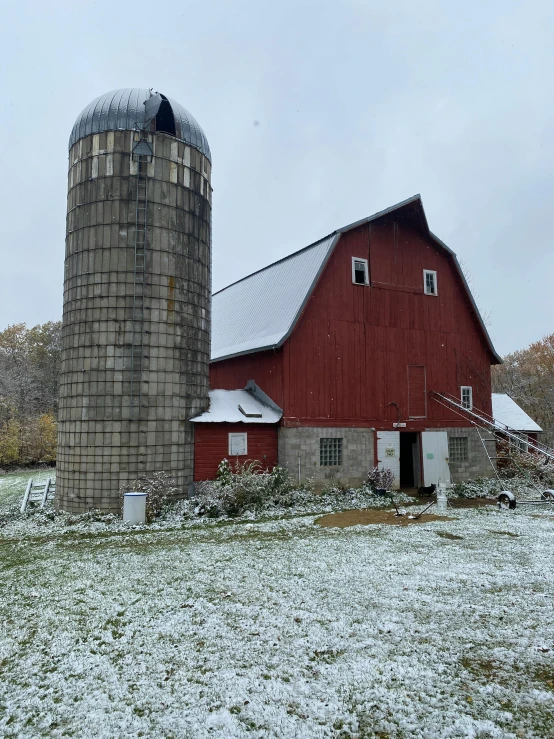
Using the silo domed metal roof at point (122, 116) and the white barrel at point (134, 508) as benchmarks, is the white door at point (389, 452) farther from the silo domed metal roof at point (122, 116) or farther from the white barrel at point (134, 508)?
the silo domed metal roof at point (122, 116)

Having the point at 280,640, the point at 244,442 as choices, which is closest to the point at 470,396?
the point at 244,442

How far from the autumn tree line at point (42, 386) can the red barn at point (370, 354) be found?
55.4 ft

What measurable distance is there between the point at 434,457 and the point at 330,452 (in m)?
4.66

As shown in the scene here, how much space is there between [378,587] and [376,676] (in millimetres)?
2746

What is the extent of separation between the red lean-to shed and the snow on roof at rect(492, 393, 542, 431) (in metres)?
12.4

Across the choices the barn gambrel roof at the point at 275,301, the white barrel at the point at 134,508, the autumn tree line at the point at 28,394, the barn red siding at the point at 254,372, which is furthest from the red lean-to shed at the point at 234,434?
the autumn tree line at the point at 28,394

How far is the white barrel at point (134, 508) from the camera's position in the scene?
13.0 metres

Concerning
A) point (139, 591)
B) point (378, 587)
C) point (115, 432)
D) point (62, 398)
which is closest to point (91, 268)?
point (62, 398)

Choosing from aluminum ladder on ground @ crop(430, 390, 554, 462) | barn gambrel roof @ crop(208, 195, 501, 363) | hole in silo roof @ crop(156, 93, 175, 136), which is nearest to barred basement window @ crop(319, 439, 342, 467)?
barn gambrel roof @ crop(208, 195, 501, 363)

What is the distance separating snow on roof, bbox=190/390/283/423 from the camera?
15805 millimetres

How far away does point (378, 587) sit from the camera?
766 centimetres

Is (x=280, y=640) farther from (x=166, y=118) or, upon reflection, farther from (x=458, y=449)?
(x=458, y=449)

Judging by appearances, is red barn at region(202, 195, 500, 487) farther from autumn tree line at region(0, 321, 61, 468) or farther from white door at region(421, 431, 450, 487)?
autumn tree line at region(0, 321, 61, 468)

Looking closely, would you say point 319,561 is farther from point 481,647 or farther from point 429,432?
point 429,432
